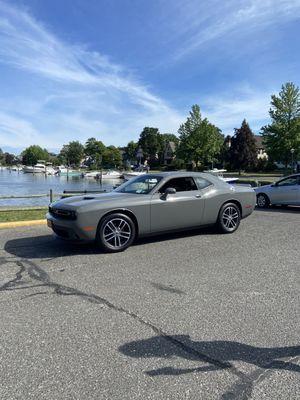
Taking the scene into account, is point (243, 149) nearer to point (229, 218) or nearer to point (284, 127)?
point (284, 127)

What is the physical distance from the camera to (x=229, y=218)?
28.2ft

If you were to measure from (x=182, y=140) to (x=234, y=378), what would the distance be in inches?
2459

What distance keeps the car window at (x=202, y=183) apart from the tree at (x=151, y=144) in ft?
390

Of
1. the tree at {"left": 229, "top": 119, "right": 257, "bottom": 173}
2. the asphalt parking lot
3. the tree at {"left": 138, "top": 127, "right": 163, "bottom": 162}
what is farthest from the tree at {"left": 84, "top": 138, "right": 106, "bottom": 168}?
the asphalt parking lot

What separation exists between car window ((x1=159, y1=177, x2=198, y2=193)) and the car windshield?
21 cm

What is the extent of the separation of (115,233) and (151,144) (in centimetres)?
12169

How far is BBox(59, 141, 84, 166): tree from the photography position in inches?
6023

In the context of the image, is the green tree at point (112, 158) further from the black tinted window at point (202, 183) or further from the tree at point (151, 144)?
the black tinted window at point (202, 183)

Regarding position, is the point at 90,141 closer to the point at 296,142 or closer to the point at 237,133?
the point at 237,133

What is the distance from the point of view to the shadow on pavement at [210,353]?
3049mm

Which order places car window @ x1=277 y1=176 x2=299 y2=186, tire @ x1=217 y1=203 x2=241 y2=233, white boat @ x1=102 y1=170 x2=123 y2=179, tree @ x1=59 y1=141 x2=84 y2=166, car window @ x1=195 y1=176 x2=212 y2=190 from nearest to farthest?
car window @ x1=195 y1=176 x2=212 y2=190, tire @ x1=217 y1=203 x2=241 y2=233, car window @ x1=277 y1=176 x2=299 y2=186, white boat @ x1=102 y1=170 x2=123 y2=179, tree @ x1=59 y1=141 x2=84 y2=166

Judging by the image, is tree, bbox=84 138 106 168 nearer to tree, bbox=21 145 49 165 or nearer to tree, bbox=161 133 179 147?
tree, bbox=161 133 179 147

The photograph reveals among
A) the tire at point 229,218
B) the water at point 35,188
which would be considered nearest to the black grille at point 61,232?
the tire at point 229,218

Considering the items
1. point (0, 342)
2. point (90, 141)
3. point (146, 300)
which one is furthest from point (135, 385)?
point (90, 141)
